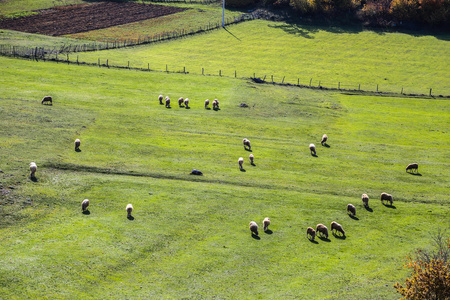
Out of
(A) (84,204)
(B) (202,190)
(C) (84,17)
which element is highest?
(C) (84,17)

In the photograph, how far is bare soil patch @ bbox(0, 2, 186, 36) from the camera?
112469mm

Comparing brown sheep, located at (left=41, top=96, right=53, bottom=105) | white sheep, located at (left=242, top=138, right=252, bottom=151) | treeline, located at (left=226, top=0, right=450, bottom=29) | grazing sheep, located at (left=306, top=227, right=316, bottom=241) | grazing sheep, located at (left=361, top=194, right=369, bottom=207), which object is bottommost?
grazing sheep, located at (left=306, top=227, right=316, bottom=241)

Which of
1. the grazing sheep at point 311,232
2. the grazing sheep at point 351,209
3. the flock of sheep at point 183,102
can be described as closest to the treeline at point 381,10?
the flock of sheep at point 183,102

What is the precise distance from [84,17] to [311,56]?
211 feet

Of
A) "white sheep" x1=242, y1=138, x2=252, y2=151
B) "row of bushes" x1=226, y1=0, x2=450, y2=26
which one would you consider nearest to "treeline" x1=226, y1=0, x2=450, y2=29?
"row of bushes" x1=226, y1=0, x2=450, y2=26

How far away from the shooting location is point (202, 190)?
4238cm

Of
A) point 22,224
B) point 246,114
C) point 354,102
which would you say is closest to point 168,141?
point 246,114

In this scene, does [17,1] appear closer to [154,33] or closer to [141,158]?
[154,33]

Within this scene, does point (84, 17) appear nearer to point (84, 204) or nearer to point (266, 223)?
point (84, 204)

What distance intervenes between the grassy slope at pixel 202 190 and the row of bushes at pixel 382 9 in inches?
2067

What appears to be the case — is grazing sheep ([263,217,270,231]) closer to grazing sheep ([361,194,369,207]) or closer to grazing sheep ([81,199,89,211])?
grazing sheep ([361,194,369,207])

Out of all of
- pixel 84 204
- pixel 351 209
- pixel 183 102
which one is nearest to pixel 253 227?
pixel 351 209

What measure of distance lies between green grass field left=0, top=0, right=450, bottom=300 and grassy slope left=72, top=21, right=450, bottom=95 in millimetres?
1252

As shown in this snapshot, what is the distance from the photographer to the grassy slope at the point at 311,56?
3533 inches
